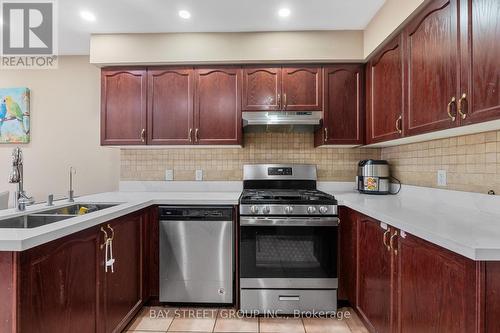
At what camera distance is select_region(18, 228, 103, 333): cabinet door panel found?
1.07m

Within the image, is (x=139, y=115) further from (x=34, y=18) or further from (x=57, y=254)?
(x=57, y=254)

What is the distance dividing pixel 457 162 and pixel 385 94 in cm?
71

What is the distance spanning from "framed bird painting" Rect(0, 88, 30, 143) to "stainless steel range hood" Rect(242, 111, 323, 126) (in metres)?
2.48

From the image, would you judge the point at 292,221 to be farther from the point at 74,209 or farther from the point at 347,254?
the point at 74,209

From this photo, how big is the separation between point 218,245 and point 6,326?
1.31 m

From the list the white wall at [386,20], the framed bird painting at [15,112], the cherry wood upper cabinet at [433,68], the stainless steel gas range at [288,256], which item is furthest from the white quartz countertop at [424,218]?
the framed bird painting at [15,112]

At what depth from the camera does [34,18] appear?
225 centimetres

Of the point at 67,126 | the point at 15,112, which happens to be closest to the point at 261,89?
the point at 67,126

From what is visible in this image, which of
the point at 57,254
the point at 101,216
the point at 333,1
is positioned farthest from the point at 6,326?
the point at 333,1

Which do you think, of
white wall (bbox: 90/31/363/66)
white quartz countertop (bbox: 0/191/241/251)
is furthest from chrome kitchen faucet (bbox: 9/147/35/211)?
white wall (bbox: 90/31/363/66)

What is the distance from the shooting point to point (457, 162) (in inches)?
70.6

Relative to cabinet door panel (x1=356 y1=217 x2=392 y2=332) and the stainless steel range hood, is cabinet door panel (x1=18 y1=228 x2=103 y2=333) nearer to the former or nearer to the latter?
the stainless steel range hood

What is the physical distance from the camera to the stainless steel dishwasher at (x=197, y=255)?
2.16 metres

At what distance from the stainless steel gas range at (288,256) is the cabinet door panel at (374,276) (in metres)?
0.23
